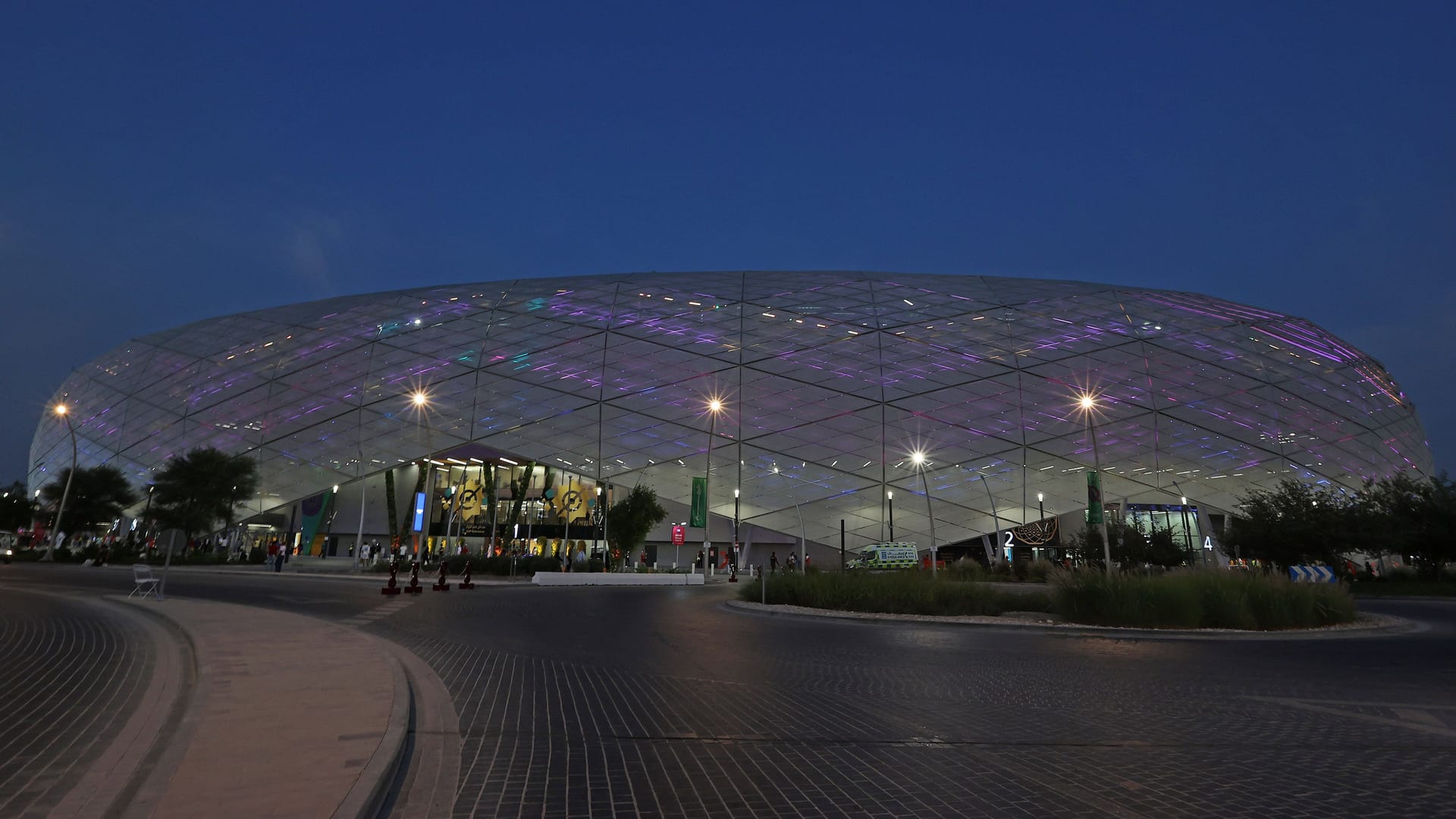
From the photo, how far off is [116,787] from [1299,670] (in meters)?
13.6

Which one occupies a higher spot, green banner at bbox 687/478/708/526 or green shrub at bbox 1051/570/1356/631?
green banner at bbox 687/478/708/526

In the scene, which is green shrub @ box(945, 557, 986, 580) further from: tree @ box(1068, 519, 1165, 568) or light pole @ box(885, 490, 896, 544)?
tree @ box(1068, 519, 1165, 568)

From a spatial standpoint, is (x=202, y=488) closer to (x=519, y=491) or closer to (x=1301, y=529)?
(x=519, y=491)

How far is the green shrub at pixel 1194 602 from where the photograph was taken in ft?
56.0

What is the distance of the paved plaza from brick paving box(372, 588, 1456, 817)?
0.03 m

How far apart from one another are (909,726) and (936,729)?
24 centimetres

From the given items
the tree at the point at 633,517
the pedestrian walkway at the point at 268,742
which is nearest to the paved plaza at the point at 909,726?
the pedestrian walkway at the point at 268,742

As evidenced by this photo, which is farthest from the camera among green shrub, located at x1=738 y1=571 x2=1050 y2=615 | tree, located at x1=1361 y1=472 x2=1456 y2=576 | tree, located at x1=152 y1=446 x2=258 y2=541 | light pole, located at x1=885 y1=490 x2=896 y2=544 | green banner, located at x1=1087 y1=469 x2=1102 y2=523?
tree, located at x1=152 y1=446 x2=258 y2=541

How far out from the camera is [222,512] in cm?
4638

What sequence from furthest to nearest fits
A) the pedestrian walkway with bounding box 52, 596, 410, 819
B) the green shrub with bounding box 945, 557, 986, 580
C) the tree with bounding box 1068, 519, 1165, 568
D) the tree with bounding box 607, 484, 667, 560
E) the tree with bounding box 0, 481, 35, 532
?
the tree with bounding box 0, 481, 35, 532 → the tree with bounding box 607, 484, 667, 560 → the green shrub with bounding box 945, 557, 986, 580 → the tree with bounding box 1068, 519, 1165, 568 → the pedestrian walkway with bounding box 52, 596, 410, 819

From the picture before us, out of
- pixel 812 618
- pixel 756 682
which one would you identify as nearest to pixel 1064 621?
pixel 812 618

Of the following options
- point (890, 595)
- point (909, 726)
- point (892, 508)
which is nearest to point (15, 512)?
point (892, 508)

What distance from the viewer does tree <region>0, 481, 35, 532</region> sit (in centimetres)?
5985

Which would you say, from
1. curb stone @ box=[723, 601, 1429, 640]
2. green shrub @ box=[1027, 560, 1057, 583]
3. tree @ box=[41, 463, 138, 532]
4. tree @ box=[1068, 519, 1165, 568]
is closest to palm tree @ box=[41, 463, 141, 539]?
tree @ box=[41, 463, 138, 532]
